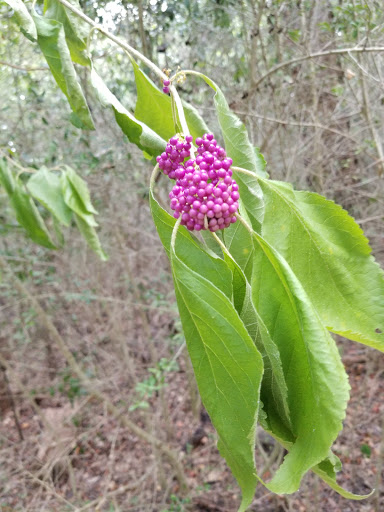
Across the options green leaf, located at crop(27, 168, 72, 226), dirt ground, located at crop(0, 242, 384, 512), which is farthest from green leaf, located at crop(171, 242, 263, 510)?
dirt ground, located at crop(0, 242, 384, 512)

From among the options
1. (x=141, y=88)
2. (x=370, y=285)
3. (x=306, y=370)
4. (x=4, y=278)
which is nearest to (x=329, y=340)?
(x=306, y=370)

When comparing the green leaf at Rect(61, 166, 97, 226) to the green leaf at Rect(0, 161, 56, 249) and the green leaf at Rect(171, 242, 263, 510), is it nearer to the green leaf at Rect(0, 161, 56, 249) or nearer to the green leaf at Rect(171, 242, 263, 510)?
the green leaf at Rect(0, 161, 56, 249)

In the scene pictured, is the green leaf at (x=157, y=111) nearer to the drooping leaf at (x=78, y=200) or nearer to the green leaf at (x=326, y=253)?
the green leaf at (x=326, y=253)

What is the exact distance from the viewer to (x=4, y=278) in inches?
159

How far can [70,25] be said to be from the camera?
0.95 m

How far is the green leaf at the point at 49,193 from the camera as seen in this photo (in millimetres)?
1586

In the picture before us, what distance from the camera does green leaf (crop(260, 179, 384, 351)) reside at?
0.65 meters

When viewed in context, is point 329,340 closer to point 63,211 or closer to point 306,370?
point 306,370

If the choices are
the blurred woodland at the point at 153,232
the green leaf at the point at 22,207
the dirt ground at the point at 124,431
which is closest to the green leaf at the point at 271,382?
the green leaf at the point at 22,207

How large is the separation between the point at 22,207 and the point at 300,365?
141cm

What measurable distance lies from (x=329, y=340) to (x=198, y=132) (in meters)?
0.51

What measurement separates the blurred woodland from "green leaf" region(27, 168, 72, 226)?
101 centimetres

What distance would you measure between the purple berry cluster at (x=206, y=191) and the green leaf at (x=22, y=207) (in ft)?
3.92

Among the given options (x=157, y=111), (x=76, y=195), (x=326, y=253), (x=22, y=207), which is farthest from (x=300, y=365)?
(x=22, y=207)
